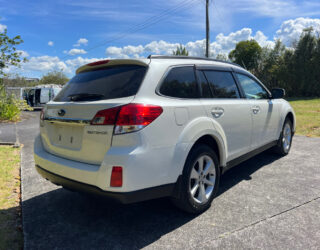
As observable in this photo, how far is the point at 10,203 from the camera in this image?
3414 millimetres

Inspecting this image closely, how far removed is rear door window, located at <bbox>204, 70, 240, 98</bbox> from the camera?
131 inches

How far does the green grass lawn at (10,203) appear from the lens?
2.58 meters

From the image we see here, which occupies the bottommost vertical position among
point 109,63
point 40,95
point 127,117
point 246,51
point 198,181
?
point 198,181

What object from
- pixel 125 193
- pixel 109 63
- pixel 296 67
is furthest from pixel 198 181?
pixel 296 67

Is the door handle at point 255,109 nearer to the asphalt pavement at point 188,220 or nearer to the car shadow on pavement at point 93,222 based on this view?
the asphalt pavement at point 188,220

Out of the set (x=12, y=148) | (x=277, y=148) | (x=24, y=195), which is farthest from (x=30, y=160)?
(x=277, y=148)

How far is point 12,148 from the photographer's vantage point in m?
6.42

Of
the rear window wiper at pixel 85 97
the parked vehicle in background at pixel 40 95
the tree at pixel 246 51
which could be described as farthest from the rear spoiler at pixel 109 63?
the tree at pixel 246 51

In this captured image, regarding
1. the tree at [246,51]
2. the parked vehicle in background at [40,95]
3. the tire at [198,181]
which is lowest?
the tire at [198,181]

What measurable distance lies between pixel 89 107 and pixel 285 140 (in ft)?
14.4

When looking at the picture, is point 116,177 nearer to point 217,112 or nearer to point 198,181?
point 198,181

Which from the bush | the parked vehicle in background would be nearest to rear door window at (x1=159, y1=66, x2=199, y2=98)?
the bush

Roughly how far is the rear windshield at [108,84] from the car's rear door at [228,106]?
90 cm

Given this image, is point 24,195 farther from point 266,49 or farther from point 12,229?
point 266,49
